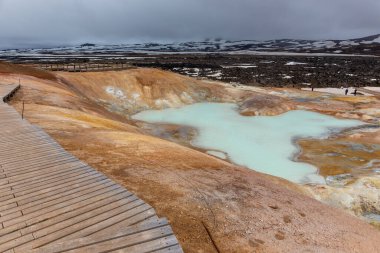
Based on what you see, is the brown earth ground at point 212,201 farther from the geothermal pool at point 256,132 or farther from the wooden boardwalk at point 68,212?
the geothermal pool at point 256,132

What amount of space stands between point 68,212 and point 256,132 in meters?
31.6

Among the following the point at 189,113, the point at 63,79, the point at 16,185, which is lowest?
the point at 189,113

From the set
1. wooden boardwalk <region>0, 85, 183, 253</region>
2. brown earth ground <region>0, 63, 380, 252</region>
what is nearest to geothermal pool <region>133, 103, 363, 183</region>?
brown earth ground <region>0, 63, 380, 252</region>

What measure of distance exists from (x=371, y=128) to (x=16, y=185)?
121 ft

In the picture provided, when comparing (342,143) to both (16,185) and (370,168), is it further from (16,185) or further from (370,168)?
(16,185)

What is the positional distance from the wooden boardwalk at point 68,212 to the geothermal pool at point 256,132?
1860cm

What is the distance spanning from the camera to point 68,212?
297 inches

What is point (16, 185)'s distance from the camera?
889cm

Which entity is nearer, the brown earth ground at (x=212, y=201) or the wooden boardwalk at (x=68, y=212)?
the wooden boardwalk at (x=68, y=212)

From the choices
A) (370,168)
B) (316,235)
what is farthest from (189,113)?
(316,235)

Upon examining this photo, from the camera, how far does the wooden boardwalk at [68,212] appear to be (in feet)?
20.7

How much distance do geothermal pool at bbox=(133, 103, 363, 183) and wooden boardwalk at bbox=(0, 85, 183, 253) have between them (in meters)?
18.6

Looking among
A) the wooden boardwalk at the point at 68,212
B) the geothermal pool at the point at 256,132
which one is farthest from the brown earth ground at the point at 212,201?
the geothermal pool at the point at 256,132

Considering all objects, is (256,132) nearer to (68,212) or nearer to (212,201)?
(212,201)
